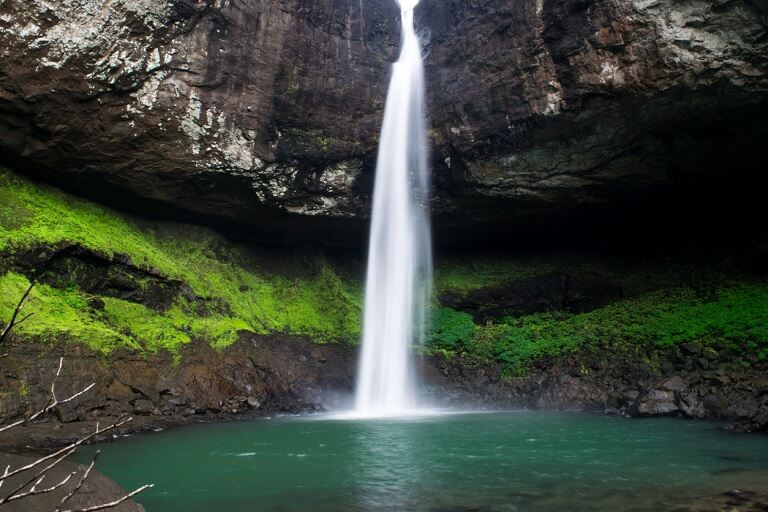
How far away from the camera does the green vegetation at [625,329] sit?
15914 millimetres

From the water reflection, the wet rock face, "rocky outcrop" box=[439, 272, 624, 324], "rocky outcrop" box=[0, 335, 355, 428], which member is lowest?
the water reflection

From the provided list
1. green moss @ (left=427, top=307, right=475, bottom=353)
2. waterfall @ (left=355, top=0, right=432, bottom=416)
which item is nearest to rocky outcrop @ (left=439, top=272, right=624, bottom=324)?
green moss @ (left=427, top=307, right=475, bottom=353)

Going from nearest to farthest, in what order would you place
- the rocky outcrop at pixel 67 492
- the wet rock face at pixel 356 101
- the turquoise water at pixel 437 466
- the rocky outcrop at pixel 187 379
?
the rocky outcrop at pixel 67 492 < the turquoise water at pixel 437 466 < the rocky outcrop at pixel 187 379 < the wet rock face at pixel 356 101

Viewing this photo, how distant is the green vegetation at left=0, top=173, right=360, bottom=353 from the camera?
14914mm

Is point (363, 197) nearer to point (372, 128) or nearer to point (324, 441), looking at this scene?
point (372, 128)

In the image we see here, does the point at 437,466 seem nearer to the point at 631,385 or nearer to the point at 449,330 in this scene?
the point at 631,385

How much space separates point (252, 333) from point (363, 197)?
20.9 feet

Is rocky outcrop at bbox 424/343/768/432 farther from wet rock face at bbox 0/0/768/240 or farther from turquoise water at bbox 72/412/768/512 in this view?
wet rock face at bbox 0/0/768/240

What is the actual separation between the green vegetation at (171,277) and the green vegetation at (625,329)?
4695mm

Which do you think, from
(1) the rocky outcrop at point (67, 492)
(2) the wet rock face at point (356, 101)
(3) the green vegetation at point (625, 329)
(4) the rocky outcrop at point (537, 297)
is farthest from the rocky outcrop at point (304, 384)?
(2) the wet rock face at point (356, 101)

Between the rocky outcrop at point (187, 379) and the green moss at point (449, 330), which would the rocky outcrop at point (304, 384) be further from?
the green moss at point (449, 330)

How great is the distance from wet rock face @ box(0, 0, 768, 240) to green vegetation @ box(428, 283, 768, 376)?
3.82 metres

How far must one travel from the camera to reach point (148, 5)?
1634 cm

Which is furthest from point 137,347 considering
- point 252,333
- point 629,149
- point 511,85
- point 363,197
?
point 629,149
